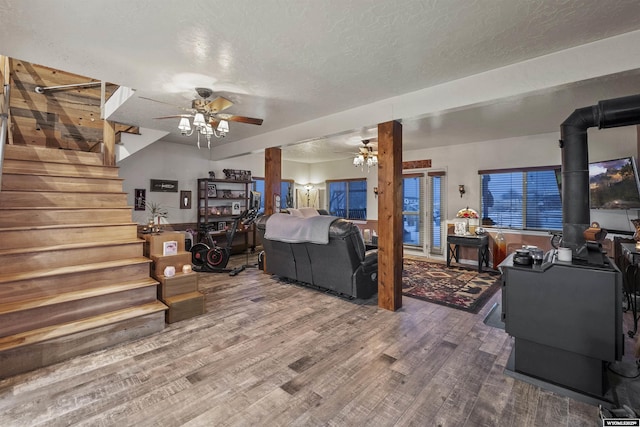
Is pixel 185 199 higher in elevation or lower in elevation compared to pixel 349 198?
lower

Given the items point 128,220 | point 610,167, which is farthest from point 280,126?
point 610,167

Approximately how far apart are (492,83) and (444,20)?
1.10 meters

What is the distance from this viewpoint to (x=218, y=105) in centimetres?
328

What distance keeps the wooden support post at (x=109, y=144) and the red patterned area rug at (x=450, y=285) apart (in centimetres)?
480

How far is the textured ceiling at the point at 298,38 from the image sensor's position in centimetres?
189

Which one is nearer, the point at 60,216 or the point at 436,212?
the point at 60,216

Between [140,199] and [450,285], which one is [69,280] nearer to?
[140,199]

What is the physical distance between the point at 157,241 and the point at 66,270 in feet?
2.79

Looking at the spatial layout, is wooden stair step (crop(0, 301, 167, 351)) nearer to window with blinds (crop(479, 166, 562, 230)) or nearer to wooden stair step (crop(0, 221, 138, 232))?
wooden stair step (crop(0, 221, 138, 232))

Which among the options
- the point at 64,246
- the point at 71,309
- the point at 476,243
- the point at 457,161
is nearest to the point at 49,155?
the point at 64,246

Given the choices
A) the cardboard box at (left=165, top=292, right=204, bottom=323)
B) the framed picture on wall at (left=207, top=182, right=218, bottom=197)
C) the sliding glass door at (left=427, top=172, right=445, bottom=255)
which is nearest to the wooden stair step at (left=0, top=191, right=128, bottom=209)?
the cardboard box at (left=165, top=292, right=204, bottom=323)

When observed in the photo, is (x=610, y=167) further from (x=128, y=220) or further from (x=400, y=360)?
(x=128, y=220)

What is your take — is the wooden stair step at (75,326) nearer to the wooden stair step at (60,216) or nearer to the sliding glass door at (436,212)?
the wooden stair step at (60,216)

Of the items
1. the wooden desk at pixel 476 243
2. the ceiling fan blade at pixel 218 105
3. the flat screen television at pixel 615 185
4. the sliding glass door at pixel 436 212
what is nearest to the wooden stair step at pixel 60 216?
the ceiling fan blade at pixel 218 105
